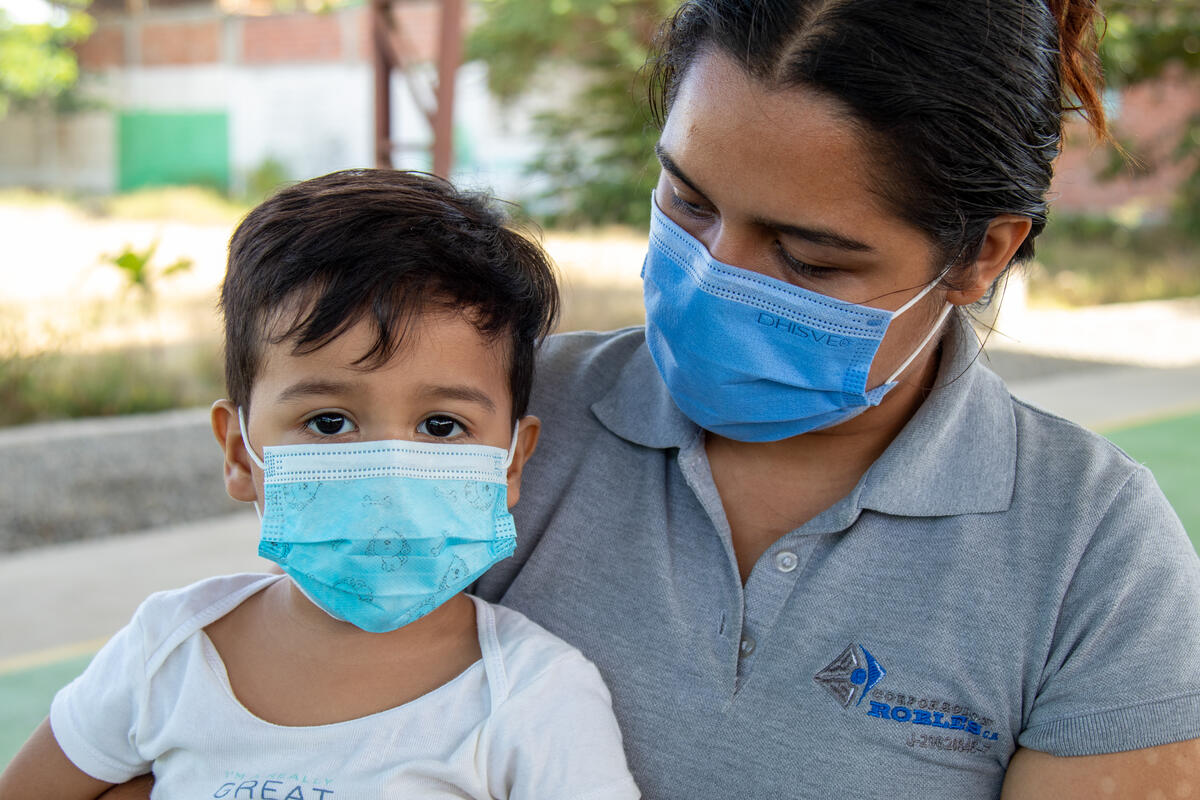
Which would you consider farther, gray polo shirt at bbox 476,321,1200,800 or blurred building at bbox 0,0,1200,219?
blurred building at bbox 0,0,1200,219

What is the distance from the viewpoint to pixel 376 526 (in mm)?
1443

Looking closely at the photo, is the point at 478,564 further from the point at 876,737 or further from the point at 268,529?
the point at 876,737

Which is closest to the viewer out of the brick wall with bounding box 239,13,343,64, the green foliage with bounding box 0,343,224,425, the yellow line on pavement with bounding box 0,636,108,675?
the yellow line on pavement with bounding box 0,636,108,675

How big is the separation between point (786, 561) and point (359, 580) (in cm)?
52

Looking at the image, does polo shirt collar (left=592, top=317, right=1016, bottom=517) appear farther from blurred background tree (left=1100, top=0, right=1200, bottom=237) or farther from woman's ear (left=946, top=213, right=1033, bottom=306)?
blurred background tree (left=1100, top=0, right=1200, bottom=237)

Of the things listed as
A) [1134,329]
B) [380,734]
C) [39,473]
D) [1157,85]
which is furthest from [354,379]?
[1157,85]

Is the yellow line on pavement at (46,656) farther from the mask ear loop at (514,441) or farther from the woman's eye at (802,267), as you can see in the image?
the woman's eye at (802,267)

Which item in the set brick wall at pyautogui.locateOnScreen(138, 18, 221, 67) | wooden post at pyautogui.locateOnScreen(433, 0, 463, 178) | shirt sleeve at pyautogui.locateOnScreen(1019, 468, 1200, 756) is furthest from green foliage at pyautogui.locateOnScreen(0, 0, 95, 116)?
shirt sleeve at pyautogui.locateOnScreen(1019, 468, 1200, 756)

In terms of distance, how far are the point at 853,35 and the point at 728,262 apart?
0.31 m

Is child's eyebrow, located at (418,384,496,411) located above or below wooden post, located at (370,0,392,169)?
above

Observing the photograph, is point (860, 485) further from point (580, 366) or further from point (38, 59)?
point (38, 59)

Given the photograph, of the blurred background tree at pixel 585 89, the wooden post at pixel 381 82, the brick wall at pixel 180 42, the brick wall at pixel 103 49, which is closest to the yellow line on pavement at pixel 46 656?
the wooden post at pixel 381 82

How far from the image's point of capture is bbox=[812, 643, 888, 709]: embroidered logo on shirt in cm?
141

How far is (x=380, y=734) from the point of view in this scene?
1496mm
